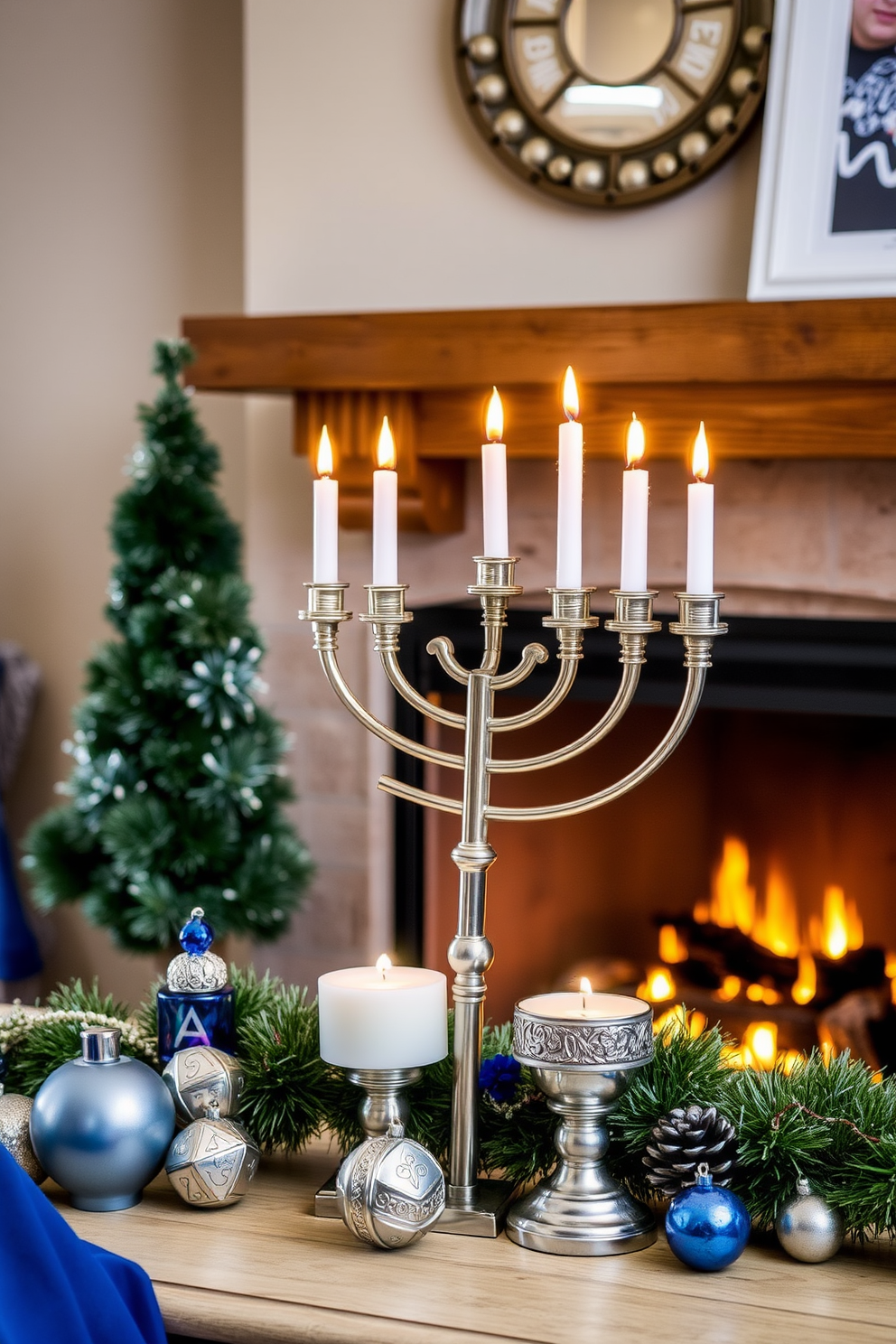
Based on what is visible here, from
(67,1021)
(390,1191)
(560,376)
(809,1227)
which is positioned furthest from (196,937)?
(560,376)

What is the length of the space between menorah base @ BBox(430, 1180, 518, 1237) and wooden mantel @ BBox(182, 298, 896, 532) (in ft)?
3.58

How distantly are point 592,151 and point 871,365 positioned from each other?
52 centimetres

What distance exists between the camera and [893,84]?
1.74 meters

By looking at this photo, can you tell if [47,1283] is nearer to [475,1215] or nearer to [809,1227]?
[475,1215]

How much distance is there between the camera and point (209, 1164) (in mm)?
920

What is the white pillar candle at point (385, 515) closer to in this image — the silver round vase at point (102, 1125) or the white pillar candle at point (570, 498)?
the white pillar candle at point (570, 498)

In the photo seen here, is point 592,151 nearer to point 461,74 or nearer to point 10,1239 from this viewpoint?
point 461,74

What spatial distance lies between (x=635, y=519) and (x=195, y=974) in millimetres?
437

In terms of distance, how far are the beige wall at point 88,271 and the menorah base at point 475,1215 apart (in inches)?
68.3

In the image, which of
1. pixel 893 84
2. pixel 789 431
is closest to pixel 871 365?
pixel 789 431

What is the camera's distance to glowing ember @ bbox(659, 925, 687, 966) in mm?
2139

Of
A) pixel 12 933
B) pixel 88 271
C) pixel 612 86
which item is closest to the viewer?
pixel 612 86

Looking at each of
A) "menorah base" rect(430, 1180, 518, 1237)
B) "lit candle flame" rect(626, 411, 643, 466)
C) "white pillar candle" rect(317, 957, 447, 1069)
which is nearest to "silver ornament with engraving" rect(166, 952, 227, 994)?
"white pillar candle" rect(317, 957, 447, 1069)

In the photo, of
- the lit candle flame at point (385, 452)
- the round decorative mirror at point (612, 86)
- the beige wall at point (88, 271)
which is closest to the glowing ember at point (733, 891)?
the round decorative mirror at point (612, 86)
